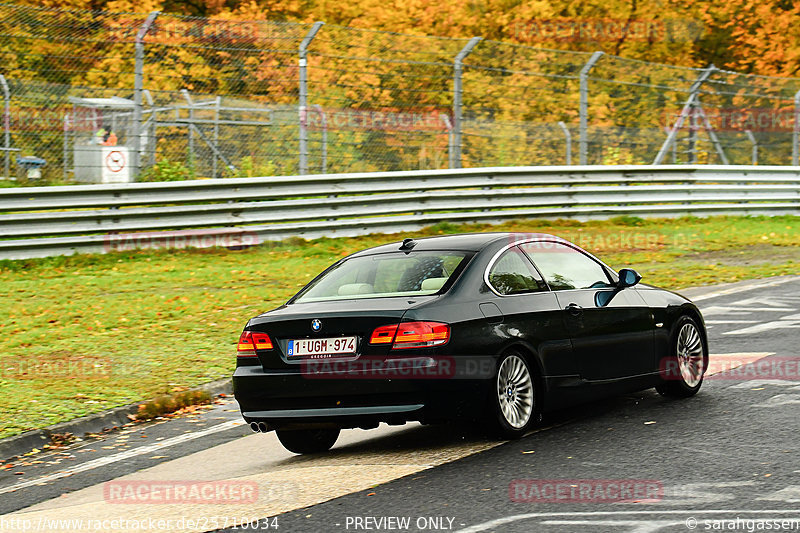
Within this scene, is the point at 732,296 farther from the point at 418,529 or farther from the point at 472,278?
the point at 418,529

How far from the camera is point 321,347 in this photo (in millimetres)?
7012

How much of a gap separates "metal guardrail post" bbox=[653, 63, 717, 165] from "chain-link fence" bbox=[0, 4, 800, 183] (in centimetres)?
25

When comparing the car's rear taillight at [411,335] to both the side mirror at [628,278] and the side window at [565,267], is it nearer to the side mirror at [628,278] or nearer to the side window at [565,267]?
the side window at [565,267]

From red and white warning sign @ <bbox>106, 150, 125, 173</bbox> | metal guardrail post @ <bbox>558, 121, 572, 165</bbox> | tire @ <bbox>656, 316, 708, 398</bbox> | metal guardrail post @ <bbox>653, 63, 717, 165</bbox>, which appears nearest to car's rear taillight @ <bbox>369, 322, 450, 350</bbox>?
tire @ <bbox>656, 316, 708, 398</bbox>

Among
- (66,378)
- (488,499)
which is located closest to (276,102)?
(66,378)

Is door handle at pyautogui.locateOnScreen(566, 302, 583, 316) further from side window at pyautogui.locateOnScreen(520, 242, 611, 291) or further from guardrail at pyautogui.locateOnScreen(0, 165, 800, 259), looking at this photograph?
guardrail at pyautogui.locateOnScreen(0, 165, 800, 259)

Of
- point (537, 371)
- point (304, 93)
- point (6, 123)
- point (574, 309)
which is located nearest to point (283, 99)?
point (304, 93)

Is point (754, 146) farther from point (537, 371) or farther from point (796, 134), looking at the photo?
point (537, 371)

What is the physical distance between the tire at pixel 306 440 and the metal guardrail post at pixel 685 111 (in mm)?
17849

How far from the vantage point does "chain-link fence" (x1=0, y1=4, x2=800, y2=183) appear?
16609mm

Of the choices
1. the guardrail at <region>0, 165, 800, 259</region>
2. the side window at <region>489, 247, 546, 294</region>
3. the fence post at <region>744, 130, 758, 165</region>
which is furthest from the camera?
the fence post at <region>744, 130, 758, 165</region>

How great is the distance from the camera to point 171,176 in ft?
59.4

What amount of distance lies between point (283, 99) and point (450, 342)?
1223 centimetres

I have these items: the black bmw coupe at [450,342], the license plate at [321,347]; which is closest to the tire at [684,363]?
the black bmw coupe at [450,342]
